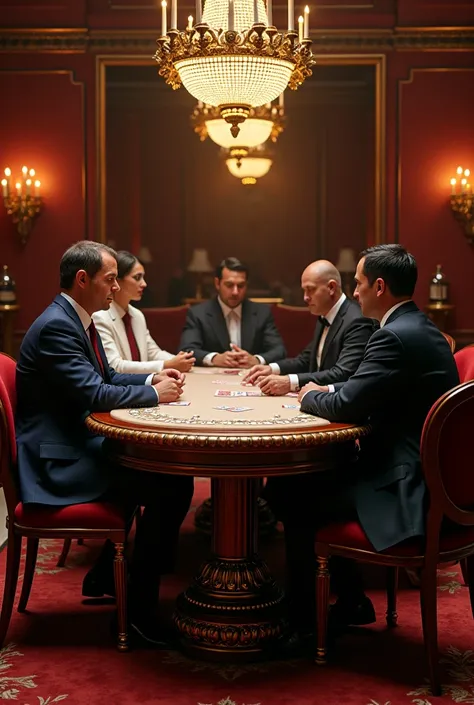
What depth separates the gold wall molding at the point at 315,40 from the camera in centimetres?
738

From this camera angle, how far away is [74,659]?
121 inches

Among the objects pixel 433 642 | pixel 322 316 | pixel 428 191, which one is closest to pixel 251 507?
pixel 433 642

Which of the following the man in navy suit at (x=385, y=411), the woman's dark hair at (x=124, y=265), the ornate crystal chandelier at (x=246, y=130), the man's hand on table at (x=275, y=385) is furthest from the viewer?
the ornate crystal chandelier at (x=246, y=130)

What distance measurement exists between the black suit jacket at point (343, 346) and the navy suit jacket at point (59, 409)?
0.96 metres

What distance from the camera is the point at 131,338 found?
4918 millimetres

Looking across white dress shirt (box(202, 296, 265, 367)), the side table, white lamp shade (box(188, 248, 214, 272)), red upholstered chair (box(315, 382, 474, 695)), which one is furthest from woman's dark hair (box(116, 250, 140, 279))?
white lamp shade (box(188, 248, 214, 272))

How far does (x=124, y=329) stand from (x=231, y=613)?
2.06 meters

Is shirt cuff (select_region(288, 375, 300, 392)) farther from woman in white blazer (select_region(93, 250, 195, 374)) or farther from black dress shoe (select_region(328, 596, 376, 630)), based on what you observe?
black dress shoe (select_region(328, 596, 376, 630))

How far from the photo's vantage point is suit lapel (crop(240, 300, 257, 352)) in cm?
561

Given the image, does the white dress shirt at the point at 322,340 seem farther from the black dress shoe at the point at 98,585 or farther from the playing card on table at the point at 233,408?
the black dress shoe at the point at 98,585

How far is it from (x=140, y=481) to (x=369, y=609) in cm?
97

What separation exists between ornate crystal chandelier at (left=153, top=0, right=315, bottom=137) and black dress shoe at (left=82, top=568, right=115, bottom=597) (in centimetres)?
219

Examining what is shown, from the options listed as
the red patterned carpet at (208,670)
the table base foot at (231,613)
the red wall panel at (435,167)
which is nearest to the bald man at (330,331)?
the table base foot at (231,613)

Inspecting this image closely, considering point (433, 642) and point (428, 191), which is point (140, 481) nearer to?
point (433, 642)
